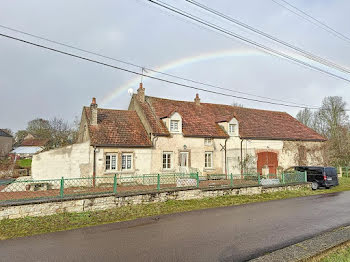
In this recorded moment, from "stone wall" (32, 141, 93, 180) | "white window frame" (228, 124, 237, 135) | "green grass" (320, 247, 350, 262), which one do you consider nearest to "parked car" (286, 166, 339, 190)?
"white window frame" (228, 124, 237, 135)

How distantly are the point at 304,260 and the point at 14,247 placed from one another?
786cm

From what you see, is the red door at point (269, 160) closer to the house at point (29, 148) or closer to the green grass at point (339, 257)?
the green grass at point (339, 257)

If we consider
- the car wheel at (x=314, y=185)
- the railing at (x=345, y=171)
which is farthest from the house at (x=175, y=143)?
the car wheel at (x=314, y=185)

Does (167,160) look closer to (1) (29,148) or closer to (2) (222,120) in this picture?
(2) (222,120)

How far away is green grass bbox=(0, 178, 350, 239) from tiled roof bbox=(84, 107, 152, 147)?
26.4 ft

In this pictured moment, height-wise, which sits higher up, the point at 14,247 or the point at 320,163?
the point at 320,163

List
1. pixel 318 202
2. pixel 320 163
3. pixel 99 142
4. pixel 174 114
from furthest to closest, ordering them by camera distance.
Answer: pixel 320 163 < pixel 174 114 < pixel 99 142 < pixel 318 202

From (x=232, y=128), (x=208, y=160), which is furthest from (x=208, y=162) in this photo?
(x=232, y=128)

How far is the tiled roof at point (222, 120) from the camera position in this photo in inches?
952

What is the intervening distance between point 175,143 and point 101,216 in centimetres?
1208

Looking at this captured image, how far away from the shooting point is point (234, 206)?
14.0 meters

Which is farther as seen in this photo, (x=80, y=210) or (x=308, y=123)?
(x=308, y=123)

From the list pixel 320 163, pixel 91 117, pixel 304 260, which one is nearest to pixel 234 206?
pixel 304 260

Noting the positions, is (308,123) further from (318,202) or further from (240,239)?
(240,239)
